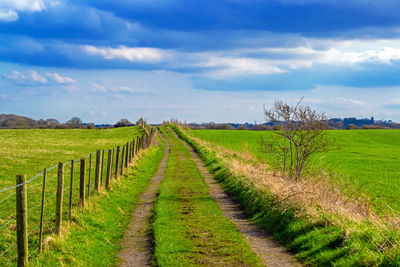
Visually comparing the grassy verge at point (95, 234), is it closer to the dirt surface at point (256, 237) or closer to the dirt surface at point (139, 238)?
the dirt surface at point (139, 238)

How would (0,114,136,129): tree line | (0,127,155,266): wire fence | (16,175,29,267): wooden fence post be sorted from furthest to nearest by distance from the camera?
(0,114,136,129): tree line, (0,127,155,266): wire fence, (16,175,29,267): wooden fence post

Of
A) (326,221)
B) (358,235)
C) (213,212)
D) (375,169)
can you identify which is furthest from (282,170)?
(375,169)

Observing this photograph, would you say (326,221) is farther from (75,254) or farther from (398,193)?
(398,193)

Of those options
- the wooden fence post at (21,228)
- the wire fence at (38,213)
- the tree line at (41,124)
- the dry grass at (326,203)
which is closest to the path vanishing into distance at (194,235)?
the dry grass at (326,203)

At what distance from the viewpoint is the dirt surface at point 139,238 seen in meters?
8.78

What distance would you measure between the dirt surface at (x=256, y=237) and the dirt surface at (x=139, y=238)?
253 cm

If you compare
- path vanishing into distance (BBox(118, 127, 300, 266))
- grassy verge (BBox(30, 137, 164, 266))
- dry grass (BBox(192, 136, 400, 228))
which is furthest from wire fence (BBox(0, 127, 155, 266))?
dry grass (BBox(192, 136, 400, 228))

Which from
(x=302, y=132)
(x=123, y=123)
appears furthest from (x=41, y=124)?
(x=302, y=132)

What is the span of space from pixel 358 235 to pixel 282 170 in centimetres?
1006

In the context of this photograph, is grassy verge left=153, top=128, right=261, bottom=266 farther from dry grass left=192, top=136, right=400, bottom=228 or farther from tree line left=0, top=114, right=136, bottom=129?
tree line left=0, top=114, right=136, bottom=129

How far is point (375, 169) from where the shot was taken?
1277 inches

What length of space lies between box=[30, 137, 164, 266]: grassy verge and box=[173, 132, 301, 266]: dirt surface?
129 inches

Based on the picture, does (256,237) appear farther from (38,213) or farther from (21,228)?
(38,213)

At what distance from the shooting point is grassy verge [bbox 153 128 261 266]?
853 centimetres
